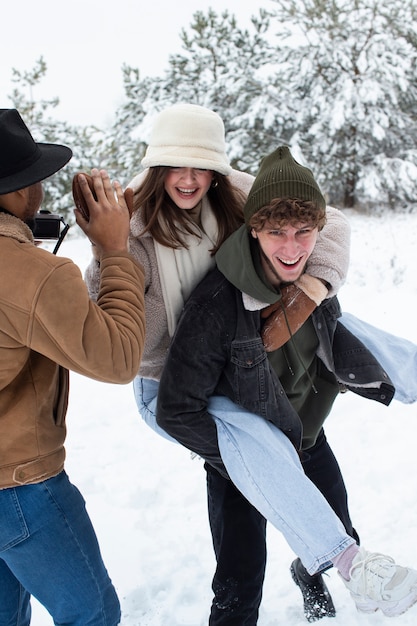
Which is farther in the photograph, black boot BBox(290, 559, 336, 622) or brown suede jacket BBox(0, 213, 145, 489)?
black boot BBox(290, 559, 336, 622)

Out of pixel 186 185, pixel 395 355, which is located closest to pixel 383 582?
pixel 395 355

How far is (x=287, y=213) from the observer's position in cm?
193

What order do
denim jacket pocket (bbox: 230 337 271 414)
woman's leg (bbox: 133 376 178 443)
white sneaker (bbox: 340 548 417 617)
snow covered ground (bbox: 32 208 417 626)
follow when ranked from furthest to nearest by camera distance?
snow covered ground (bbox: 32 208 417 626)
woman's leg (bbox: 133 376 178 443)
denim jacket pocket (bbox: 230 337 271 414)
white sneaker (bbox: 340 548 417 617)

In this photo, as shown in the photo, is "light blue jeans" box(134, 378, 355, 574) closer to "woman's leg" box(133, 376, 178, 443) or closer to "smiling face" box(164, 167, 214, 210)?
"woman's leg" box(133, 376, 178, 443)

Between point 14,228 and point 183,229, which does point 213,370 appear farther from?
point 14,228

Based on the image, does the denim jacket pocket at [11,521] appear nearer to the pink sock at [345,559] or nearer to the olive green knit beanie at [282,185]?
the pink sock at [345,559]

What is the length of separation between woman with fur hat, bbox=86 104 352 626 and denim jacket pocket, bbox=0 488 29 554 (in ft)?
2.53

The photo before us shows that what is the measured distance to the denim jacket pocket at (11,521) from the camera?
63.4 inches

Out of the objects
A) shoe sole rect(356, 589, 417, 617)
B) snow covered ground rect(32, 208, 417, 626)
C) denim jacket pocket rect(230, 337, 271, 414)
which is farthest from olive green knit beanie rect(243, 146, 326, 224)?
snow covered ground rect(32, 208, 417, 626)

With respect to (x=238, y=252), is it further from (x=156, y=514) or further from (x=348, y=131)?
(x=348, y=131)

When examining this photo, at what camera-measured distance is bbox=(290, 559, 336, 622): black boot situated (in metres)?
2.64

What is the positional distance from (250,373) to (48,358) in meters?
0.71

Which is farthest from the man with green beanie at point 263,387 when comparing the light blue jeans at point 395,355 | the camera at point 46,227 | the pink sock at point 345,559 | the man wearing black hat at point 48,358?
the camera at point 46,227

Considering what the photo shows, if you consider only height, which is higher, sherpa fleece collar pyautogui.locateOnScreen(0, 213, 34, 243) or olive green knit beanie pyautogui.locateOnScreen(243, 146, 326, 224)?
olive green knit beanie pyautogui.locateOnScreen(243, 146, 326, 224)
